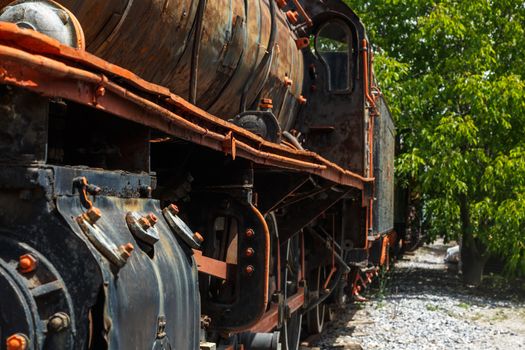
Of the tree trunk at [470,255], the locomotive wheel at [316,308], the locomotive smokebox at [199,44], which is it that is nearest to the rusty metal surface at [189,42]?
the locomotive smokebox at [199,44]

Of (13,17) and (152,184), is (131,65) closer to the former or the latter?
(152,184)

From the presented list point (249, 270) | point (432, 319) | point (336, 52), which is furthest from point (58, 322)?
point (432, 319)

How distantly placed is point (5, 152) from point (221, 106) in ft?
8.10

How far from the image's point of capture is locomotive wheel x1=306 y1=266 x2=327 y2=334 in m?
6.69

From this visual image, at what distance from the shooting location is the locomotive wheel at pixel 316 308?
6688 millimetres

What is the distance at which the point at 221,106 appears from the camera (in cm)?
402

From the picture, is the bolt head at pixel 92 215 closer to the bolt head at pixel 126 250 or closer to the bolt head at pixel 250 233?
the bolt head at pixel 126 250

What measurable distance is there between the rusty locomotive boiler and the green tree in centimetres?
613

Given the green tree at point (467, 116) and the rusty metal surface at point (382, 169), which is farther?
the green tree at point (467, 116)

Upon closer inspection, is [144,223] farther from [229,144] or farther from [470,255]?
→ [470,255]

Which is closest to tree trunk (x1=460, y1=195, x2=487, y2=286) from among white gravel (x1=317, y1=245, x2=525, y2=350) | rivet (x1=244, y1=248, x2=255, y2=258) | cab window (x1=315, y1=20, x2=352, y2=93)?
white gravel (x1=317, y1=245, x2=525, y2=350)

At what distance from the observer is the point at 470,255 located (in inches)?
530

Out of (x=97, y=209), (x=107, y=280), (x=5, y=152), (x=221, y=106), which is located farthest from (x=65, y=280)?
(x=221, y=106)

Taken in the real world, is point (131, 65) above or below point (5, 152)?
above
